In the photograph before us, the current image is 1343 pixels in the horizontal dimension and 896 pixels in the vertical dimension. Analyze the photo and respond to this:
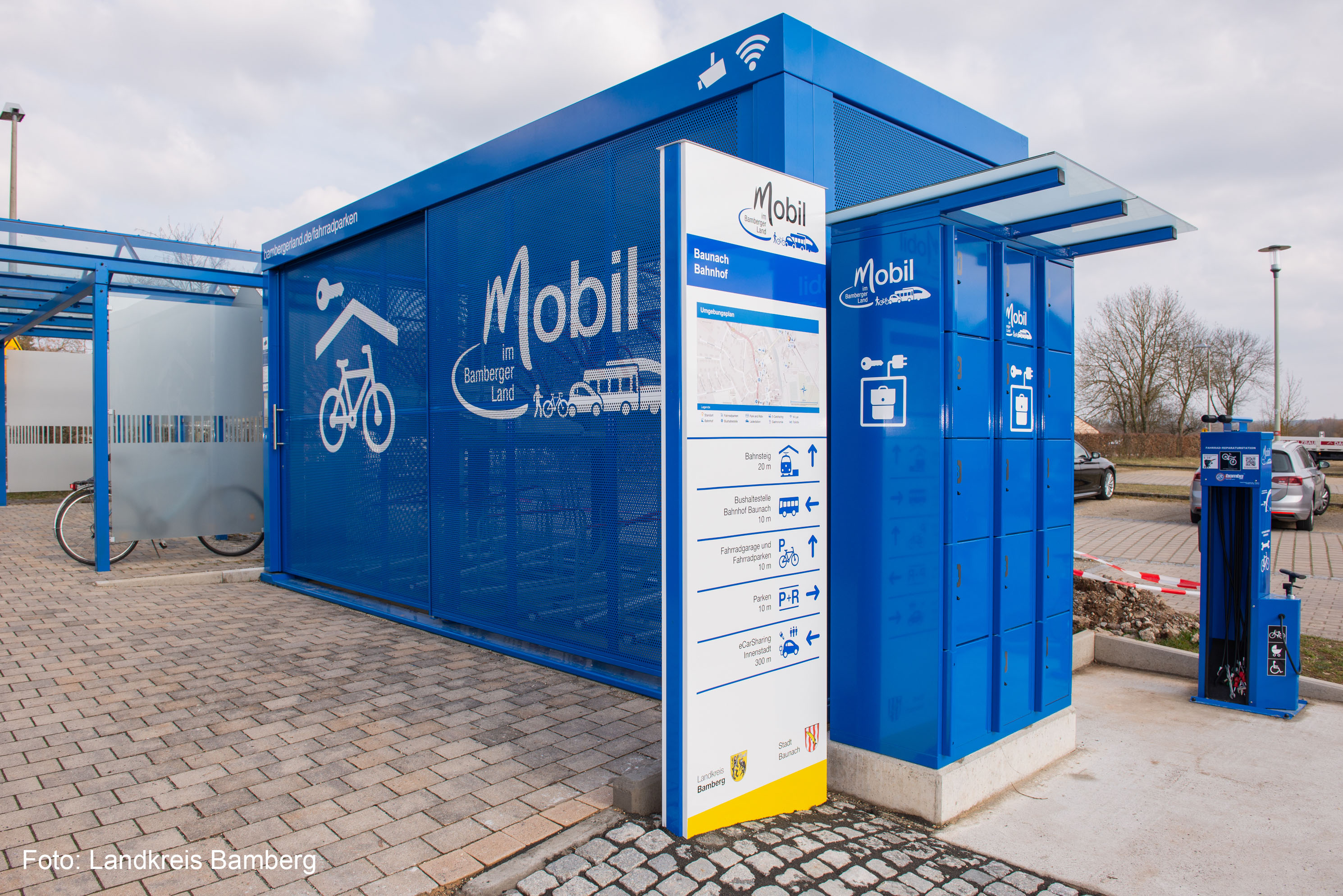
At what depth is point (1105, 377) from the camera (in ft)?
124

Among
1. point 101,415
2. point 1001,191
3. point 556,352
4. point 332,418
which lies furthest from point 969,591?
point 101,415

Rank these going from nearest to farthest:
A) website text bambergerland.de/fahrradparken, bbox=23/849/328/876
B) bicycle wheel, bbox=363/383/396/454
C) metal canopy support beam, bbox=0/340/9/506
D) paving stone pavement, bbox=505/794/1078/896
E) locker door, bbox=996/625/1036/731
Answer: paving stone pavement, bbox=505/794/1078/896
website text bambergerland.de/fahrradparken, bbox=23/849/328/876
locker door, bbox=996/625/1036/731
bicycle wheel, bbox=363/383/396/454
metal canopy support beam, bbox=0/340/9/506

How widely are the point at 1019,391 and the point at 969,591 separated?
101 centimetres

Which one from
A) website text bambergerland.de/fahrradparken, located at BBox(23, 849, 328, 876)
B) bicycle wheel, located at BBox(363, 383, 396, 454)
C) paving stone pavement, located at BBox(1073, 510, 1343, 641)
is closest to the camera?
website text bambergerland.de/fahrradparken, located at BBox(23, 849, 328, 876)

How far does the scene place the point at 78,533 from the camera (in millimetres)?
9383

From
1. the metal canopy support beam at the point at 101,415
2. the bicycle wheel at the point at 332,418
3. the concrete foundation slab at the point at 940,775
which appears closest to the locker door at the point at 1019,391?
the concrete foundation slab at the point at 940,775

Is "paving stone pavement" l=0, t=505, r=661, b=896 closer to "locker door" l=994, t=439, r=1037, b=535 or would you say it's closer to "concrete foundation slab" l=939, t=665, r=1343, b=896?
"concrete foundation slab" l=939, t=665, r=1343, b=896

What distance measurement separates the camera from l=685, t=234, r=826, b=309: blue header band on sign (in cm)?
302

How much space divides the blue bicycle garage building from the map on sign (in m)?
0.46

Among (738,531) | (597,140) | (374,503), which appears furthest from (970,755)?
(374,503)

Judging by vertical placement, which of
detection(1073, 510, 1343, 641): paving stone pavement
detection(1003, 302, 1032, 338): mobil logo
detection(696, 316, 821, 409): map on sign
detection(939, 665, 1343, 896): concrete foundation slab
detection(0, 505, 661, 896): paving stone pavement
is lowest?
detection(1073, 510, 1343, 641): paving stone pavement

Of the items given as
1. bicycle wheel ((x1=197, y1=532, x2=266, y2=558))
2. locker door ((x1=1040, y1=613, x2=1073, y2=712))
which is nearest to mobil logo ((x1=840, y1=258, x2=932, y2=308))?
locker door ((x1=1040, y1=613, x2=1073, y2=712))

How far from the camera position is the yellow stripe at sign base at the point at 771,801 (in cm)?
308

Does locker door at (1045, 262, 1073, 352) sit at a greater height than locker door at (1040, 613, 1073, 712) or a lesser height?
greater
